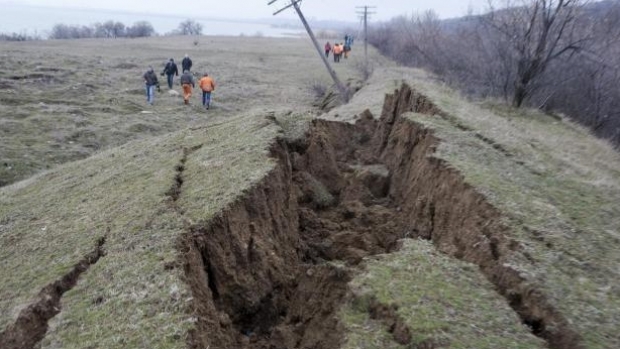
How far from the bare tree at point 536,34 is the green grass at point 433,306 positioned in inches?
814

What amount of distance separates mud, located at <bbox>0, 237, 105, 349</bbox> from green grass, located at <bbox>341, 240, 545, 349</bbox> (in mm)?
3647

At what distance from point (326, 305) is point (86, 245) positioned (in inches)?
157

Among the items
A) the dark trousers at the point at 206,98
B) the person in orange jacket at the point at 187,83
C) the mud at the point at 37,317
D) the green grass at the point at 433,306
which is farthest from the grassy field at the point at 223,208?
the dark trousers at the point at 206,98

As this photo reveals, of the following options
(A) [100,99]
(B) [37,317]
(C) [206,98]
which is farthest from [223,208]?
(A) [100,99]

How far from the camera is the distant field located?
21.2m

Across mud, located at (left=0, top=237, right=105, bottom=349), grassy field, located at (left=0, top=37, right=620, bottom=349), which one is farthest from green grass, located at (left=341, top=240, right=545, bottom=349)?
mud, located at (left=0, top=237, right=105, bottom=349)

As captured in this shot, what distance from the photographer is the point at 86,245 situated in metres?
8.16

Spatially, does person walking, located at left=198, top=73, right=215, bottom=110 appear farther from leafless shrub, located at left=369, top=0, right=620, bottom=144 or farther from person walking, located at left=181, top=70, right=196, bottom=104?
leafless shrub, located at left=369, top=0, right=620, bottom=144

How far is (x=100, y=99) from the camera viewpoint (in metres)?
29.3

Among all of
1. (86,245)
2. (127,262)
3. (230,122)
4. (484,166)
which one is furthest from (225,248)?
(230,122)

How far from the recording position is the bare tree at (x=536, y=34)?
2414 cm

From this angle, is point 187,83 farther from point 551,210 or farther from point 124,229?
point 551,210

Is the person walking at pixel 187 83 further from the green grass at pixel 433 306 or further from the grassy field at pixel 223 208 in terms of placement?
the green grass at pixel 433 306

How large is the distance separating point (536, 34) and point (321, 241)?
72.1 ft
